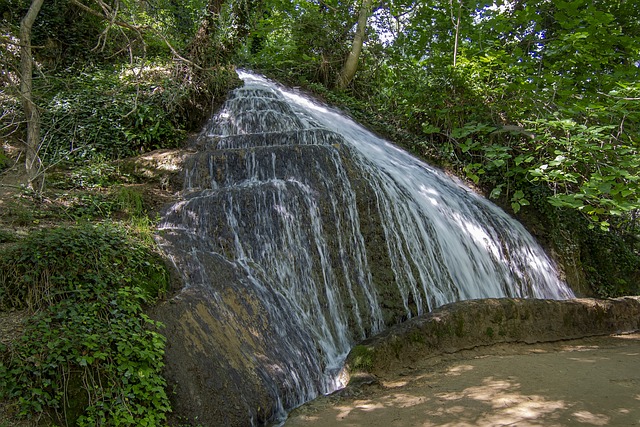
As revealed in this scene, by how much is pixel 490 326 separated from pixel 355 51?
10.5 metres

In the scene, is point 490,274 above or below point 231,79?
below

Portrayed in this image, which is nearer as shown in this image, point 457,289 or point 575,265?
point 457,289

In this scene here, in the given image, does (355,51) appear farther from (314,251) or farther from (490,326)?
(490,326)

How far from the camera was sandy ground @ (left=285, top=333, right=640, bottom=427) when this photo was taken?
367 centimetres

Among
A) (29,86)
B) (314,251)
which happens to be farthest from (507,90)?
(29,86)

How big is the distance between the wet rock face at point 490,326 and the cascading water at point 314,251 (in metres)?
0.59

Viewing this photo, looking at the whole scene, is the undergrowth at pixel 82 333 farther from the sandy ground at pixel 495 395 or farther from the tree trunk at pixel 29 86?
the tree trunk at pixel 29 86

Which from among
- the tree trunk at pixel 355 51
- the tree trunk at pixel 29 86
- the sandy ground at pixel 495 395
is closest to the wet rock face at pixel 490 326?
the sandy ground at pixel 495 395

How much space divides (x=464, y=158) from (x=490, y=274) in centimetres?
466

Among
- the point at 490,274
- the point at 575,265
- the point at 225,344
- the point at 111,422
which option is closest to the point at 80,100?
the point at 225,344

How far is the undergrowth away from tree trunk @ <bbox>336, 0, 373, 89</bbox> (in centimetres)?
1111

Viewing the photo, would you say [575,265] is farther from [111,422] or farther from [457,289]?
[111,422]

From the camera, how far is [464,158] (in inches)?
464

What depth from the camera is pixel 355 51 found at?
14203mm
